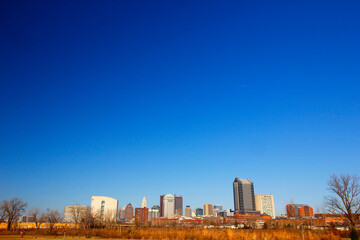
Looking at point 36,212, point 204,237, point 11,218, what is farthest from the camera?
point 36,212

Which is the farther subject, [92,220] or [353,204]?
[92,220]

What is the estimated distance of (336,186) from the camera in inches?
1626

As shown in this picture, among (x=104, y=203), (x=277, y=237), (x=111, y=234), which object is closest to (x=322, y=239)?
(x=277, y=237)

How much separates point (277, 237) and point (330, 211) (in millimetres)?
13801

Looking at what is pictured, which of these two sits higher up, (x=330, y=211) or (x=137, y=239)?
(x=330, y=211)

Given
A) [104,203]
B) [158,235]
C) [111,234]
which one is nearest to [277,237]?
[158,235]

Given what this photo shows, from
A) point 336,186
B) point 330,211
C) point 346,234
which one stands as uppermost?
point 336,186

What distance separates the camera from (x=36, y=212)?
290 feet

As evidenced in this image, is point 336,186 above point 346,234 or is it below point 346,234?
above

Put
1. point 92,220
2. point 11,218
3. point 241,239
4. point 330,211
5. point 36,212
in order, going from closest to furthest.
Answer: point 241,239 → point 330,211 → point 11,218 → point 92,220 → point 36,212

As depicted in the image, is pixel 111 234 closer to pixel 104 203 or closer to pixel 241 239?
pixel 241 239

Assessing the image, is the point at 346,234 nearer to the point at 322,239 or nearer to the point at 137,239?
the point at 322,239

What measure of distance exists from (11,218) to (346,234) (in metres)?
76.4

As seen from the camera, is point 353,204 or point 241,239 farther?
point 353,204
